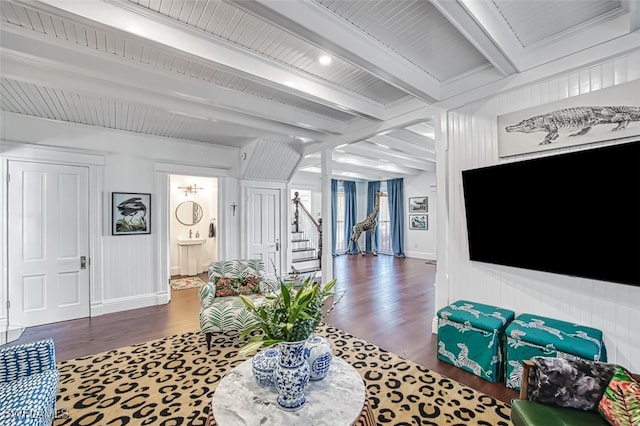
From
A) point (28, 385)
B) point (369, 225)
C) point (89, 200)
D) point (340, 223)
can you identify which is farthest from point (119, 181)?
point (340, 223)

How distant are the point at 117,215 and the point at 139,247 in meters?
0.60

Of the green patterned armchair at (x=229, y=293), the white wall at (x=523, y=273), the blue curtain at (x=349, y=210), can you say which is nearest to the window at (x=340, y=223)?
the blue curtain at (x=349, y=210)

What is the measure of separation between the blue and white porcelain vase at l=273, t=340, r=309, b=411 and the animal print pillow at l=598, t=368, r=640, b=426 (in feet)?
4.93

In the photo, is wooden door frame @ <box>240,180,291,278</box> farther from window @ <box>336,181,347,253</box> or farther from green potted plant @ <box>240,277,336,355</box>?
window @ <box>336,181,347,253</box>

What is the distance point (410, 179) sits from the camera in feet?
32.2

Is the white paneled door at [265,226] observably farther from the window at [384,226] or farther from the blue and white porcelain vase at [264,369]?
the window at [384,226]

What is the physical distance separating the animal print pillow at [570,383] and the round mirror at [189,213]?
24.3 ft

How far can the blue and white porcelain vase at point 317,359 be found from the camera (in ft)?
5.55

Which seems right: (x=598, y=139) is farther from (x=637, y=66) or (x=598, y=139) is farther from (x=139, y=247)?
(x=139, y=247)

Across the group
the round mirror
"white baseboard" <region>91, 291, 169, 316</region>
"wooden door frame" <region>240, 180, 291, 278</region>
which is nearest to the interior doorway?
the round mirror

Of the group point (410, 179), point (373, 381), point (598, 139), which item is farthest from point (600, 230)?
point (410, 179)

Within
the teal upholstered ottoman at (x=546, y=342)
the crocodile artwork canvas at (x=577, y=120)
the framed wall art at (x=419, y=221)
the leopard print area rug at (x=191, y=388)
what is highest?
the crocodile artwork canvas at (x=577, y=120)

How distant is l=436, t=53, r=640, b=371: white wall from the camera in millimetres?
2270

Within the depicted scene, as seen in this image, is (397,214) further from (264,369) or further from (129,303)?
(264,369)
